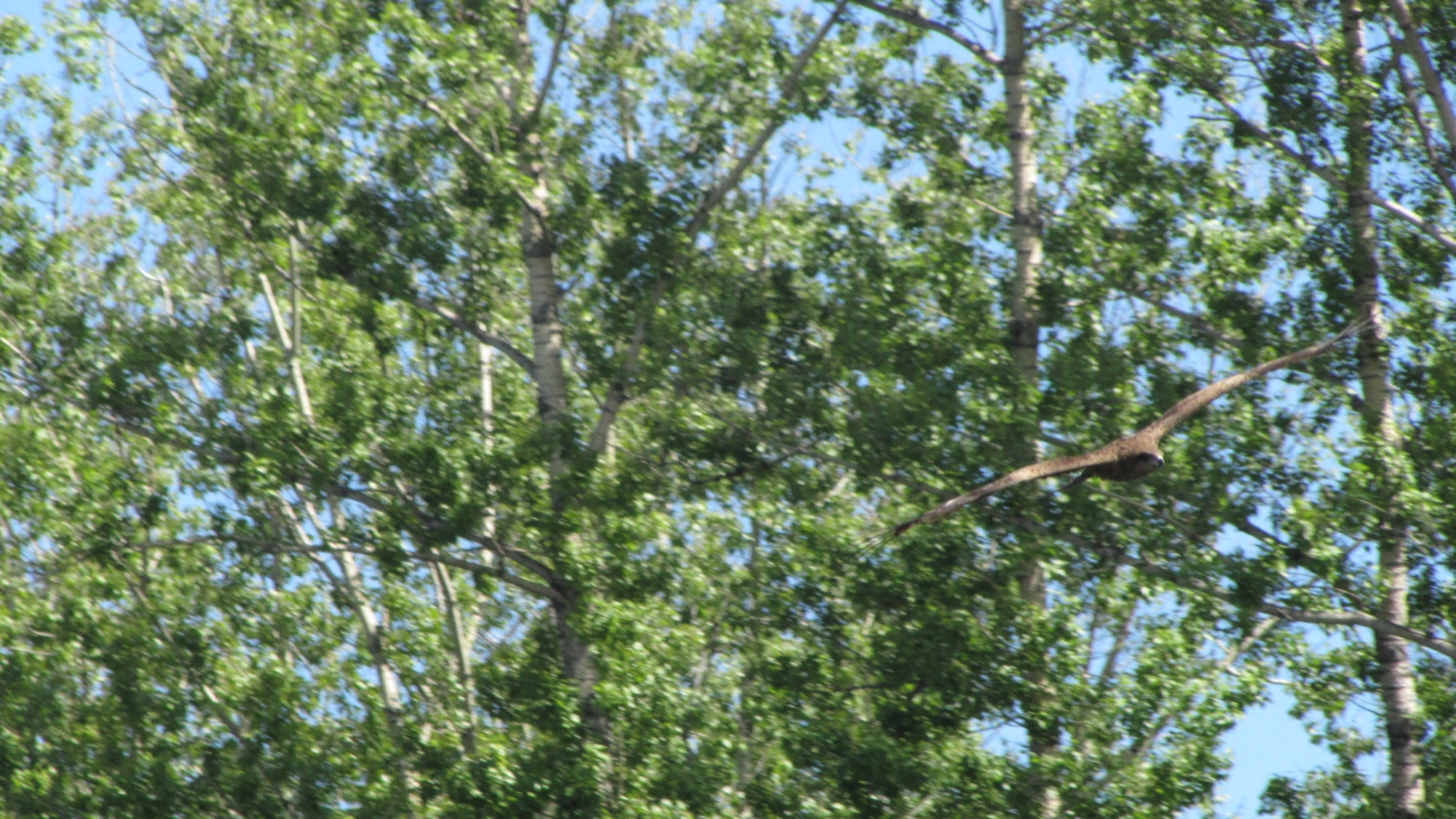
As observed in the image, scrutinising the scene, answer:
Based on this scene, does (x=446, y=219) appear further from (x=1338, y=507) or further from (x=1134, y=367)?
(x=1338, y=507)

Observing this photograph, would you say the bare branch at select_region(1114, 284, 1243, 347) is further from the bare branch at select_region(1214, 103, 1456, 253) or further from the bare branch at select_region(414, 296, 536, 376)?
the bare branch at select_region(414, 296, 536, 376)

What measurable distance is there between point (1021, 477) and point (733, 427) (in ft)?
16.3

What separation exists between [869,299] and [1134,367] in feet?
6.51

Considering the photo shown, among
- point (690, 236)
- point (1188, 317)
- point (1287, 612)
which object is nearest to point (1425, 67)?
point (1188, 317)

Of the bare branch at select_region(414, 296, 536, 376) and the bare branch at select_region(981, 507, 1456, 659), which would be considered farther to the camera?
the bare branch at select_region(414, 296, 536, 376)

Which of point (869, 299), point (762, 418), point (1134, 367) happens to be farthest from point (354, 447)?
point (1134, 367)

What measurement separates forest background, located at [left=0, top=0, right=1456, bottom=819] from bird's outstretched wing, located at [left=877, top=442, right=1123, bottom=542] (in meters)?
2.16

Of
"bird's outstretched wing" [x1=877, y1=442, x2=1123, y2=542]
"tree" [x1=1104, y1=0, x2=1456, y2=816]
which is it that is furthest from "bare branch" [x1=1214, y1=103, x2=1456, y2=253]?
"bird's outstretched wing" [x1=877, y1=442, x2=1123, y2=542]

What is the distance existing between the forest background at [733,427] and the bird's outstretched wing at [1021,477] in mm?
2158

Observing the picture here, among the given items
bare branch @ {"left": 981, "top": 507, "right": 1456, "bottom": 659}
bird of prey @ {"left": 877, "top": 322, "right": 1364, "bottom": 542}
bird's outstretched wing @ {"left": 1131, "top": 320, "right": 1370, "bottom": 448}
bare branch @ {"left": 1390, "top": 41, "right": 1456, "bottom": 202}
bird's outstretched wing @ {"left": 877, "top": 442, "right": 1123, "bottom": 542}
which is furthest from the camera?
bare branch @ {"left": 1390, "top": 41, "right": 1456, "bottom": 202}

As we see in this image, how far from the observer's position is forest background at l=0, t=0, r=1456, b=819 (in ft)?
38.1

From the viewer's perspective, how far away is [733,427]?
1308 centimetres

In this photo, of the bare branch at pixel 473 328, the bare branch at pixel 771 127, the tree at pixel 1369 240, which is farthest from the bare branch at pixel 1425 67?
the bare branch at pixel 473 328

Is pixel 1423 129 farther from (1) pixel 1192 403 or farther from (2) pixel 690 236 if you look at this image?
(2) pixel 690 236
